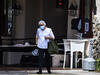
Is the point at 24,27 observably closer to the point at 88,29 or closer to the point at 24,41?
the point at 24,41

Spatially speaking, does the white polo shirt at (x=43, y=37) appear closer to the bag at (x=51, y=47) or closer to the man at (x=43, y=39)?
the man at (x=43, y=39)

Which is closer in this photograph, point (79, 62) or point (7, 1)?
point (79, 62)

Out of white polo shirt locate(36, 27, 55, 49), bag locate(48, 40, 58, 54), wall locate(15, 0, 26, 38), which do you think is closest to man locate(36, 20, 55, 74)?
white polo shirt locate(36, 27, 55, 49)

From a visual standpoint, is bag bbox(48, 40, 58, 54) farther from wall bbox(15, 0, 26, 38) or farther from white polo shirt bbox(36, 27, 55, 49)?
wall bbox(15, 0, 26, 38)

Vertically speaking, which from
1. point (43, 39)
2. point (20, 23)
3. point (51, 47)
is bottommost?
point (51, 47)

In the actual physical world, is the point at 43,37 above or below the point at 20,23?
below

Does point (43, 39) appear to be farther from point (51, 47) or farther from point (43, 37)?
point (51, 47)

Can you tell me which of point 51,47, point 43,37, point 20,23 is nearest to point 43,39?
point 43,37

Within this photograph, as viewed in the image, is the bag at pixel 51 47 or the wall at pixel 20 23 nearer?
the bag at pixel 51 47

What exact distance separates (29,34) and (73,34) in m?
2.51

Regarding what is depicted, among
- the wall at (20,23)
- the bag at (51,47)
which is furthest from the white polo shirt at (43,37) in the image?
the wall at (20,23)

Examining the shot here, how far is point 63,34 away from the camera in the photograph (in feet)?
53.1

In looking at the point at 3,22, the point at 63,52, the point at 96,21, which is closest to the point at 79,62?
the point at 63,52

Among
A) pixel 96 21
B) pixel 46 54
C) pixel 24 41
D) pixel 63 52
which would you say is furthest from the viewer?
pixel 24 41
